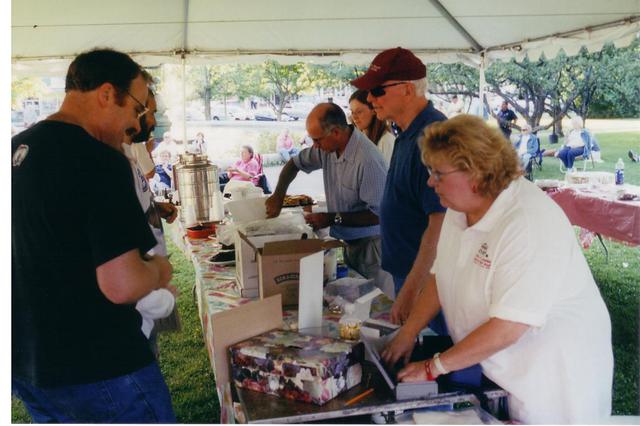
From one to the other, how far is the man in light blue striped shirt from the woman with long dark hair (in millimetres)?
728

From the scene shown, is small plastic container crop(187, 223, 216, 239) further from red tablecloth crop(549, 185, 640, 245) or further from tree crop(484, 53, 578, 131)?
tree crop(484, 53, 578, 131)

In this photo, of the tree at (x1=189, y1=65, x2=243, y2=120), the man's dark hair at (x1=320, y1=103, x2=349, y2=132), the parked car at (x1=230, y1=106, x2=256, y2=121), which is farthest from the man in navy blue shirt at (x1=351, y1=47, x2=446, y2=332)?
the parked car at (x1=230, y1=106, x2=256, y2=121)

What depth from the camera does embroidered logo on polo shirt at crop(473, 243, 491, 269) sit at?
117 cm

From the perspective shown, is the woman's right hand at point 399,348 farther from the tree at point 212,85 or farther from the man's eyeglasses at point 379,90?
the tree at point 212,85

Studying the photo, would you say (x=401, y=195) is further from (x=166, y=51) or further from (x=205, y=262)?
(x=166, y=51)

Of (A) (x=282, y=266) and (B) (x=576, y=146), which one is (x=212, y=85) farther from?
(A) (x=282, y=266)

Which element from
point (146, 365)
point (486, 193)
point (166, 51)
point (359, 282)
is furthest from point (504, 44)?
point (146, 365)

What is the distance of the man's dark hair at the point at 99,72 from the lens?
1.21 meters

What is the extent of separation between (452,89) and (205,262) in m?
7.76

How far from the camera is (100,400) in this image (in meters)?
1.21

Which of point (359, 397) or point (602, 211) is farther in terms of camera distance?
point (602, 211)

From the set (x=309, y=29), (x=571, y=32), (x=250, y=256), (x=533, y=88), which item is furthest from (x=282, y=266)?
(x=533, y=88)

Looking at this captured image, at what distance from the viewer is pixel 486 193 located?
3.98 ft

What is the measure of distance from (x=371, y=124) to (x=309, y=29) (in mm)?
2007
